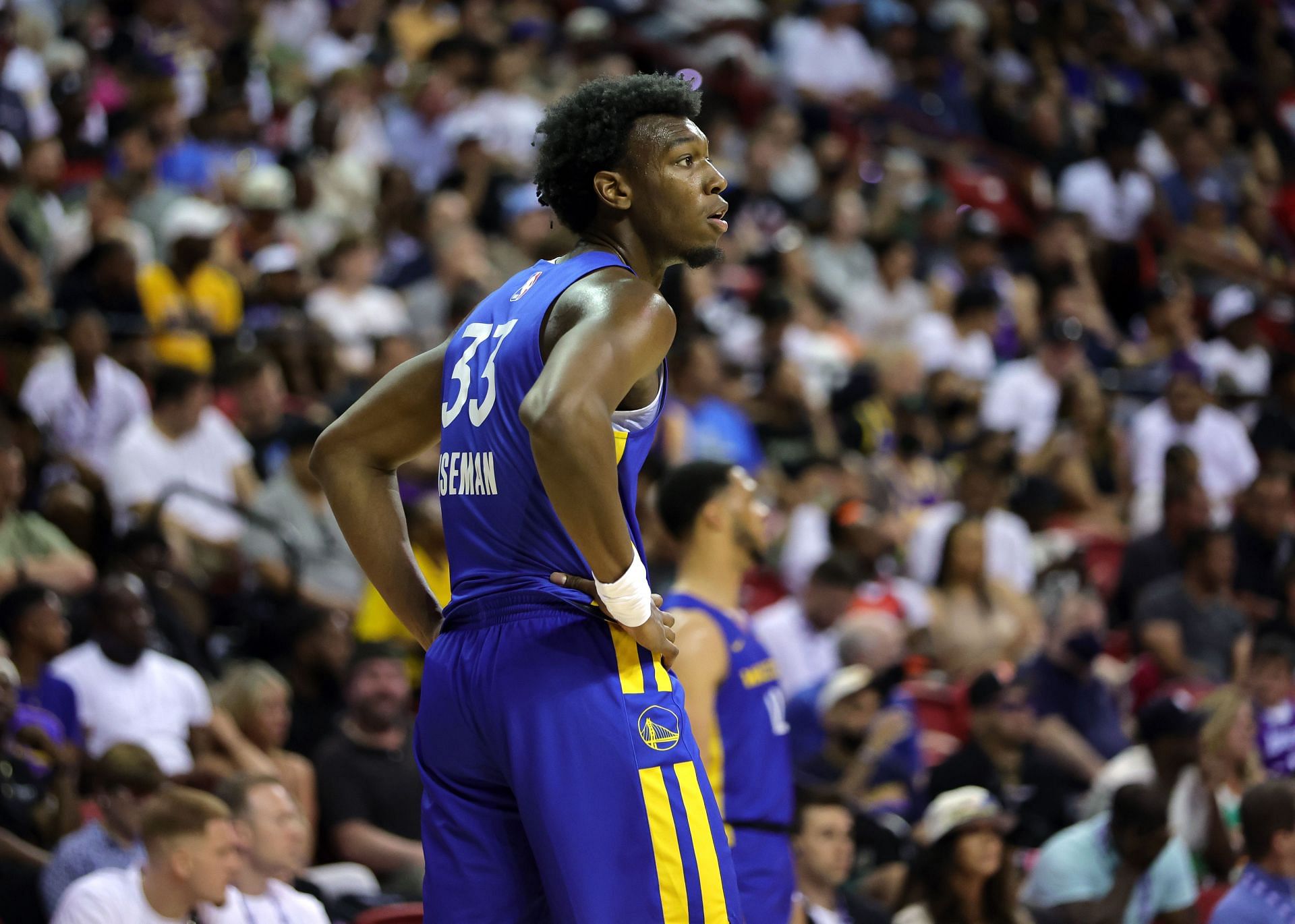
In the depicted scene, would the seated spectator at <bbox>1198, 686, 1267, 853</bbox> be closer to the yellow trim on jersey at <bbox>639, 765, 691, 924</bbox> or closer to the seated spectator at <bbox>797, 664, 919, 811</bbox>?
the seated spectator at <bbox>797, 664, 919, 811</bbox>

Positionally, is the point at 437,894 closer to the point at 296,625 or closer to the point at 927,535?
the point at 296,625

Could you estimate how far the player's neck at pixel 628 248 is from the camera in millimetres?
3525

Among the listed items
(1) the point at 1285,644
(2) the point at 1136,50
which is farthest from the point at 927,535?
(2) the point at 1136,50

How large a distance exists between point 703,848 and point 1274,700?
19.8ft

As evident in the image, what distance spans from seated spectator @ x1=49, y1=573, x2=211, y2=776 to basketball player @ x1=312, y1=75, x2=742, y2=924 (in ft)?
14.3

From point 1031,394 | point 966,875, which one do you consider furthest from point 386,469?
point 1031,394

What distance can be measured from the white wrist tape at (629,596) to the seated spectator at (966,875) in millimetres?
3713

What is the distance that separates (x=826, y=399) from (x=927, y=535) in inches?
87.0

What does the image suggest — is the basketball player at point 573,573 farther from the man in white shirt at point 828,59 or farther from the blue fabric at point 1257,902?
the man in white shirt at point 828,59

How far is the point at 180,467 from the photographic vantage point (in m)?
9.72

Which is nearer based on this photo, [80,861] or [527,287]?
[527,287]

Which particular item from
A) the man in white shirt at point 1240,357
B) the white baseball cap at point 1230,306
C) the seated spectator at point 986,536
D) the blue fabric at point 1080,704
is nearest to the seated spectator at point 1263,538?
the seated spectator at point 986,536

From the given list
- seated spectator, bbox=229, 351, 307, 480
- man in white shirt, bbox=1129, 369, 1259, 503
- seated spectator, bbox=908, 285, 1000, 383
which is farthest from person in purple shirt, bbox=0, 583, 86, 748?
man in white shirt, bbox=1129, 369, 1259, 503

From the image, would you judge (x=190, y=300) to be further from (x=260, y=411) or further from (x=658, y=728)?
(x=658, y=728)
